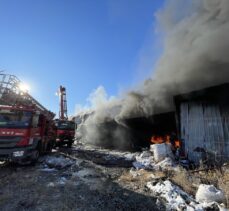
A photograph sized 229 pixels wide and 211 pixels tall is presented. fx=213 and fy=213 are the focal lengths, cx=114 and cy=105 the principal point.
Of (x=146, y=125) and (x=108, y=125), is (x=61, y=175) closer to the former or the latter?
(x=146, y=125)

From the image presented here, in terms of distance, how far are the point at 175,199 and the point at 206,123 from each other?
5.95 m

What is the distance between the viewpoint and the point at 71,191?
574cm

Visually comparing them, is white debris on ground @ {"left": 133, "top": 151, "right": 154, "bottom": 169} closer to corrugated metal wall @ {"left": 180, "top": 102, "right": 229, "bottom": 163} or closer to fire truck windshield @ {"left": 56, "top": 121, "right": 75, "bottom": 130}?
corrugated metal wall @ {"left": 180, "top": 102, "right": 229, "bottom": 163}

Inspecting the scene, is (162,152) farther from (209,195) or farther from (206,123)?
(209,195)

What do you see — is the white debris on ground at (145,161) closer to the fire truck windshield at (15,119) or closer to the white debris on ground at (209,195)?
the white debris on ground at (209,195)

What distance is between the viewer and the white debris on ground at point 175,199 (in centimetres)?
430

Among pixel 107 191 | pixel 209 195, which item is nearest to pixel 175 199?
pixel 209 195

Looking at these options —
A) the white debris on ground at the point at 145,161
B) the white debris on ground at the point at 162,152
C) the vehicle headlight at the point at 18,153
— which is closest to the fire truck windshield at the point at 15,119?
the vehicle headlight at the point at 18,153

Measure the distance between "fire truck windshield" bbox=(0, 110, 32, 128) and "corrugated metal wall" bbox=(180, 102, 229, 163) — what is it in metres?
7.56

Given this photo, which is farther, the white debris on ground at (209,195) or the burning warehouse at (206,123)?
the burning warehouse at (206,123)

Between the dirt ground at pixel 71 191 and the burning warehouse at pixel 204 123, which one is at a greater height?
the burning warehouse at pixel 204 123

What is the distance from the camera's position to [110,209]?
453 centimetres

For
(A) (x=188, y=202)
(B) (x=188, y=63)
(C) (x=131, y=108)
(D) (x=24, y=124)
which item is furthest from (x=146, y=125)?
(A) (x=188, y=202)

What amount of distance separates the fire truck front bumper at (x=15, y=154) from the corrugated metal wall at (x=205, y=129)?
747cm
